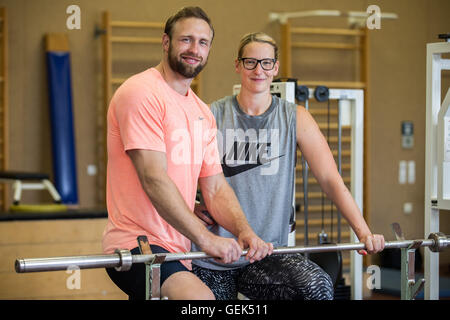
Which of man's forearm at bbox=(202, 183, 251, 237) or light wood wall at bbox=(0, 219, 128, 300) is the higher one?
man's forearm at bbox=(202, 183, 251, 237)

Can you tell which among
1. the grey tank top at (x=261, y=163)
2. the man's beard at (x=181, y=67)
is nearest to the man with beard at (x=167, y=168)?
the man's beard at (x=181, y=67)

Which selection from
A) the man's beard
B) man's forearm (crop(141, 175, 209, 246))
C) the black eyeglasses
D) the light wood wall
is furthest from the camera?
the light wood wall

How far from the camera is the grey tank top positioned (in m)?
1.82

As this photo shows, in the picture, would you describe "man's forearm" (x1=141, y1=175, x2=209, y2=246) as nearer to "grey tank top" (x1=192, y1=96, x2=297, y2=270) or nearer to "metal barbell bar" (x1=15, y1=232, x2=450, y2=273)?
"metal barbell bar" (x1=15, y1=232, x2=450, y2=273)

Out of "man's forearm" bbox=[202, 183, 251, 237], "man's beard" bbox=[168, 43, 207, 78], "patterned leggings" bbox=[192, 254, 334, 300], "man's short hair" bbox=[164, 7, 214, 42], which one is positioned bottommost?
"patterned leggings" bbox=[192, 254, 334, 300]

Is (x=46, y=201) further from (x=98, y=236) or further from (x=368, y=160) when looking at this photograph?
(x=368, y=160)

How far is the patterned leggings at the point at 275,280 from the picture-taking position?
1652 mm

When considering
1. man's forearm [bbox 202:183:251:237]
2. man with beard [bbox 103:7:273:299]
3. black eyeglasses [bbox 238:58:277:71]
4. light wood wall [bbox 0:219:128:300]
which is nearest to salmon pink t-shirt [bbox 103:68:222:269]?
man with beard [bbox 103:7:273:299]

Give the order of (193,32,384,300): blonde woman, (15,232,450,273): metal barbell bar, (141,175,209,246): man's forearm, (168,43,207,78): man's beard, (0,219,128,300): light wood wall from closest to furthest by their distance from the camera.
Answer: (15,232,450,273): metal barbell bar → (141,175,209,246): man's forearm → (168,43,207,78): man's beard → (193,32,384,300): blonde woman → (0,219,128,300): light wood wall

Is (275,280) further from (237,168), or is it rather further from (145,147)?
(145,147)

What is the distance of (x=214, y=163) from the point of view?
171 centimetres
